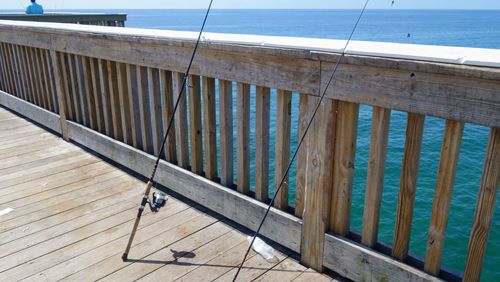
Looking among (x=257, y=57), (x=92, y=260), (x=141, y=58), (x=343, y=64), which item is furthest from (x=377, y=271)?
(x=141, y=58)

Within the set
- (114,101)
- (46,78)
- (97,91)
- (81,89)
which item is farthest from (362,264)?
(46,78)

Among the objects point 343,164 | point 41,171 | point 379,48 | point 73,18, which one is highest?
point 379,48

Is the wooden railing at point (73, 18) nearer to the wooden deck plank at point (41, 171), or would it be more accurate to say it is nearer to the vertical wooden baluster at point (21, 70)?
the vertical wooden baluster at point (21, 70)

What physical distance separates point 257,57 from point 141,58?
113 centimetres

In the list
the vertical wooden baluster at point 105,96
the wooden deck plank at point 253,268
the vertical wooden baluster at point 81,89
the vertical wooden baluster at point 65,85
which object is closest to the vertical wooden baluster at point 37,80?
the vertical wooden baluster at point 65,85

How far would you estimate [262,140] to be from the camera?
254cm

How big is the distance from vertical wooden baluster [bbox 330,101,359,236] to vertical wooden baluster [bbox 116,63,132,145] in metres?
1.99

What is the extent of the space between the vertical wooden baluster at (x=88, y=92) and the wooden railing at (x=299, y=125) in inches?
0.4

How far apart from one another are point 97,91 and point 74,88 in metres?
0.38

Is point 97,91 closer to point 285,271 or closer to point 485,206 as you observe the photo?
point 285,271

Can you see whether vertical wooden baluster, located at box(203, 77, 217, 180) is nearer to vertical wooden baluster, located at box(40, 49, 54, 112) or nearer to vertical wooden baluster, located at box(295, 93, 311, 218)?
vertical wooden baluster, located at box(295, 93, 311, 218)

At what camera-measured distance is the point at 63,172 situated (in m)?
3.79

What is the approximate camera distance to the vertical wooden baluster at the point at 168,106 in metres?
3.05

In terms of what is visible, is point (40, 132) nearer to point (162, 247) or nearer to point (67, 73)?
point (67, 73)
